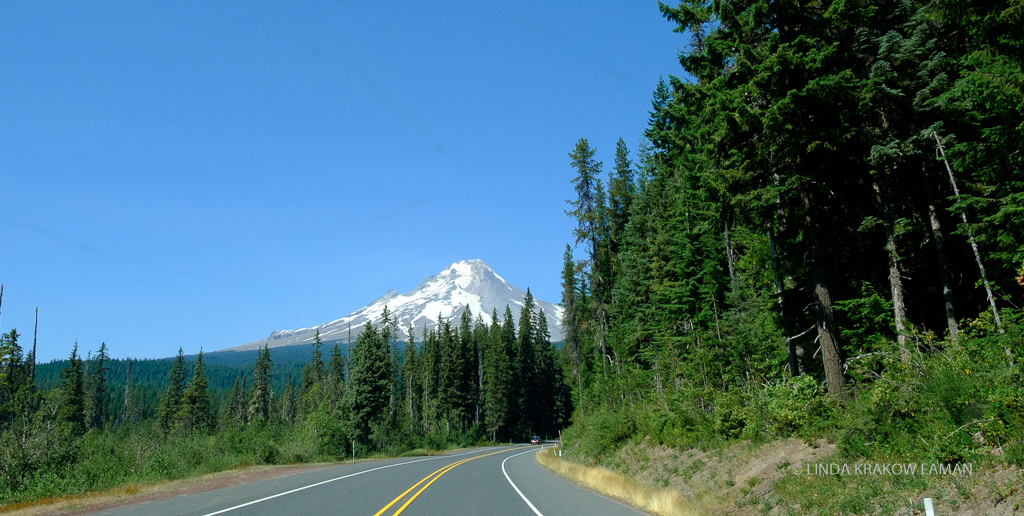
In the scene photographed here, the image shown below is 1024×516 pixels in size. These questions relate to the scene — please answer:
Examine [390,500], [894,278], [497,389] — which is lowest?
[390,500]

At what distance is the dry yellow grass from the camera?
461 inches

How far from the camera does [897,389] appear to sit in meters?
10.0

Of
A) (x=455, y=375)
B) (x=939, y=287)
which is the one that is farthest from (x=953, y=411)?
(x=455, y=375)

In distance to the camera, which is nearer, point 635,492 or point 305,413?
point 635,492

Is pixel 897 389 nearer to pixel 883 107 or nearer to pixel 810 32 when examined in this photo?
pixel 883 107

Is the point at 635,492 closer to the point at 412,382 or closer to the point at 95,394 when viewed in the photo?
the point at 412,382

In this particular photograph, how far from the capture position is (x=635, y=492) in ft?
48.7

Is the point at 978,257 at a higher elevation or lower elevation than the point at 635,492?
higher

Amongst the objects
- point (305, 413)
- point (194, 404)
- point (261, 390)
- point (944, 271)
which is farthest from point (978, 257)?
point (194, 404)

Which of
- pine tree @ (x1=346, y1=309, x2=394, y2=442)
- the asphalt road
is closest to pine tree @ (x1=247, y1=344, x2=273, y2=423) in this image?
pine tree @ (x1=346, y1=309, x2=394, y2=442)

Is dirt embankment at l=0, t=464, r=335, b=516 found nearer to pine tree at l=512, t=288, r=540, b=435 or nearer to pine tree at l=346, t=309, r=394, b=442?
pine tree at l=346, t=309, r=394, b=442

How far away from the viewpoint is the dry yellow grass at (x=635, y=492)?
1171cm

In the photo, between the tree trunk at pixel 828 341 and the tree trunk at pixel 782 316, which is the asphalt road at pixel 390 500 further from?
the tree trunk at pixel 782 316

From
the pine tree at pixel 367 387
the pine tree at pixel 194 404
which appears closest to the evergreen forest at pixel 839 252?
the pine tree at pixel 367 387
